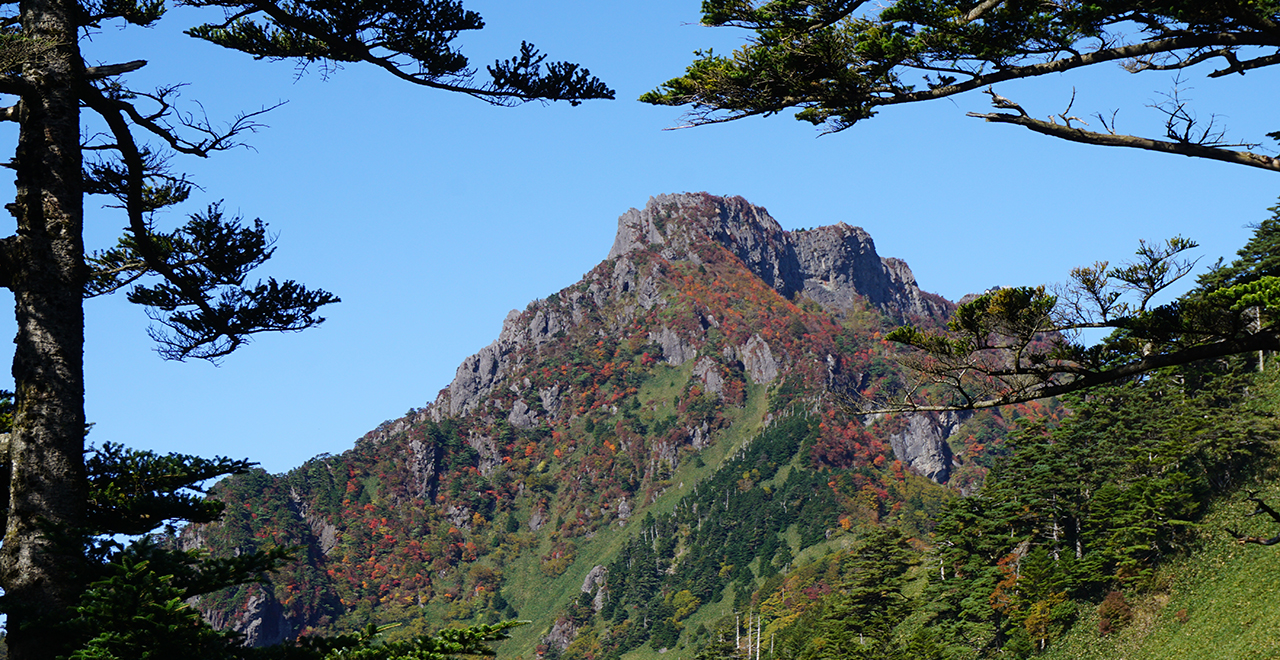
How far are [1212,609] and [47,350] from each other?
38752mm

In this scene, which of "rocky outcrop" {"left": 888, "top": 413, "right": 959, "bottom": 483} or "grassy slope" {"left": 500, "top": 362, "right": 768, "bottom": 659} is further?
"rocky outcrop" {"left": 888, "top": 413, "right": 959, "bottom": 483}

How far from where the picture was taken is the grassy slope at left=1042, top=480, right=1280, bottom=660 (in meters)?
30.9

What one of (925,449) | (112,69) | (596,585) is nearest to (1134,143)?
(112,69)

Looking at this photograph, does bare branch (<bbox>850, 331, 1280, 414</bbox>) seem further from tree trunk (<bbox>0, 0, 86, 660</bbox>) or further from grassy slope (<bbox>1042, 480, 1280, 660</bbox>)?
grassy slope (<bbox>1042, 480, 1280, 660</bbox>)

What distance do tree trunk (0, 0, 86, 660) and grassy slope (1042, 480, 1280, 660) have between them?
3130 cm

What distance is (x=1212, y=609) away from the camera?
34.8 meters

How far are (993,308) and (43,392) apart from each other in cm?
935

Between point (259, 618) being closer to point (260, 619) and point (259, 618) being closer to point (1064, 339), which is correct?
point (260, 619)

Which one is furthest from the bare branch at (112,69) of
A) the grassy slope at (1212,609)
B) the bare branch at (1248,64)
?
the grassy slope at (1212,609)

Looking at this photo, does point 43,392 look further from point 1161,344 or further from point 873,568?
point 873,568

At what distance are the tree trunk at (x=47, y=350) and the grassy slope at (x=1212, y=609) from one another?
3130 centimetres

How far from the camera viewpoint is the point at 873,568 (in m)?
49.4

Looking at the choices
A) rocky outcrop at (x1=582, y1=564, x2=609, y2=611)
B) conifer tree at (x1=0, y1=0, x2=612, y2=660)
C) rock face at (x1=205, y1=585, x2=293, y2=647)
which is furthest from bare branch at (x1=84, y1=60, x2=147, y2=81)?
rock face at (x1=205, y1=585, x2=293, y2=647)

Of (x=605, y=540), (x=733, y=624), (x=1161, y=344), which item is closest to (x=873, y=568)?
(x=1161, y=344)
